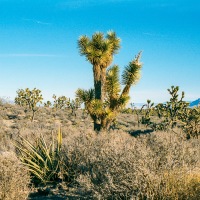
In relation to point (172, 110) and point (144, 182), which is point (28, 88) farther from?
point (144, 182)

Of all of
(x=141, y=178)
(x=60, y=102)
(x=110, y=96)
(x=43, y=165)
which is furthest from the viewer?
(x=60, y=102)

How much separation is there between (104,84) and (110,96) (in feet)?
2.05

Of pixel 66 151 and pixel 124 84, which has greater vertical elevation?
pixel 124 84

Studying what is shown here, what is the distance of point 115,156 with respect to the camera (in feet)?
19.6

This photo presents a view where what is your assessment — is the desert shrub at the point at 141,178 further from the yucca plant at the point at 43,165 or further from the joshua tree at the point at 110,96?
the joshua tree at the point at 110,96

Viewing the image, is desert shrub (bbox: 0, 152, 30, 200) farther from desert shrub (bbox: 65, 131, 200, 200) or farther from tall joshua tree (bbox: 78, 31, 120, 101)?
tall joshua tree (bbox: 78, 31, 120, 101)

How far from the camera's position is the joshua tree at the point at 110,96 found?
13.8 meters

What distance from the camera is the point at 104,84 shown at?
1422 centimetres

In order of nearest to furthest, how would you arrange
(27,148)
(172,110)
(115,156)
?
(115,156) < (27,148) < (172,110)

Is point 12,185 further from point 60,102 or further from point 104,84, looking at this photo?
point 60,102

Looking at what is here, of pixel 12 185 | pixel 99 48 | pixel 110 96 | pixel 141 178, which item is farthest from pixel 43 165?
pixel 99 48

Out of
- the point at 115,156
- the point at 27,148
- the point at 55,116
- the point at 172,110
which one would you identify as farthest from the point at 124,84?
the point at 55,116

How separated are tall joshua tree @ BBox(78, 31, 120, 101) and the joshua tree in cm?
20

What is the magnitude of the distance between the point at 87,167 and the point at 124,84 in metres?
7.77
